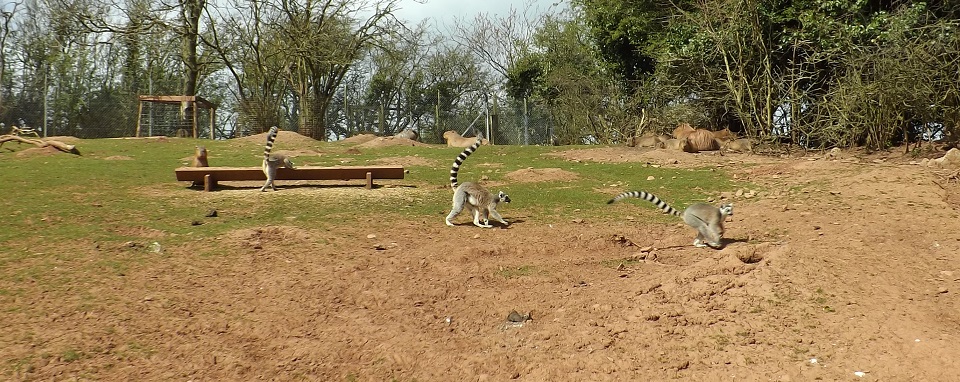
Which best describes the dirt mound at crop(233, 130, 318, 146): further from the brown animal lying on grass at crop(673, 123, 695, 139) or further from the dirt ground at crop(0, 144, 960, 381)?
the dirt ground at crop(0, 144, 960, 381)

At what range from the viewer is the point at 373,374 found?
6.09 meters

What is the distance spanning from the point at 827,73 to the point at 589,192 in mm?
11510

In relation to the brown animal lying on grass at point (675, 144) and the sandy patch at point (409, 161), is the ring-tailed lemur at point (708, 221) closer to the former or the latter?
the sandy patch at point (409, 161)

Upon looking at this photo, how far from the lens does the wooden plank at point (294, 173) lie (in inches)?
511

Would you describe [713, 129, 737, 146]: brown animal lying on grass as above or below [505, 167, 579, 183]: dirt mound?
above

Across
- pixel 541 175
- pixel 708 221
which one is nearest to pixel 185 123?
pixel 541 175

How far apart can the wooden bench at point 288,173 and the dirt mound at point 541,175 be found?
9.47ft

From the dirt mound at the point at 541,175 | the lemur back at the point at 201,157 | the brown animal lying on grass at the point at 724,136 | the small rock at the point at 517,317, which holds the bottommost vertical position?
the small rock at the point at 517,317

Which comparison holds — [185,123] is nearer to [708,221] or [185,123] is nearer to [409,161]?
[409,161]

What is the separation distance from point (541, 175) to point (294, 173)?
16.6 feet

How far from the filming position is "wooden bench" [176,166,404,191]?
1296cm

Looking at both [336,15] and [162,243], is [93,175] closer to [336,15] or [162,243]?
[162,243]

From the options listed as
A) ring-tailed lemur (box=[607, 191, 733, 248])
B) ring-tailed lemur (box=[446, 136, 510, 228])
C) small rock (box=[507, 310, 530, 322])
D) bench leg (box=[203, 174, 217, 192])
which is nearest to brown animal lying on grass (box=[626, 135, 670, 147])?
ring-tailed lemur (box=[446, 136, 510, 228])

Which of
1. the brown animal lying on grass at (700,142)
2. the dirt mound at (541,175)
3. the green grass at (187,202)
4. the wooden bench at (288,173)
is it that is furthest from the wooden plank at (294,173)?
the brown animal lying on grass at (700,142)
